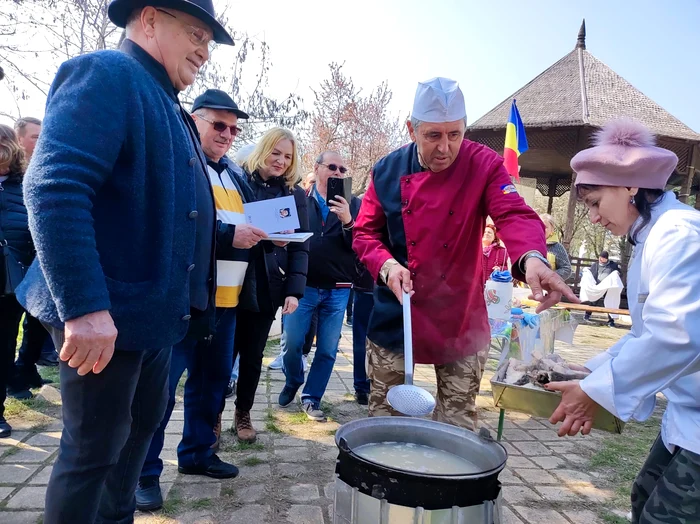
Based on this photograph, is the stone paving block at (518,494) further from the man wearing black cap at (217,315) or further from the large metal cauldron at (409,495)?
the man wearing black cap at (217,315)

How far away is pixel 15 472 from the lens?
2951mm

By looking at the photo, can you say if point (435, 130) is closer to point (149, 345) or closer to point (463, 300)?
point (463, 300)

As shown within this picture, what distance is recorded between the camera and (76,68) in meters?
1.55

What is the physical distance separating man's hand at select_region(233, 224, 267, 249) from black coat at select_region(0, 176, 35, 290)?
80.8 inches

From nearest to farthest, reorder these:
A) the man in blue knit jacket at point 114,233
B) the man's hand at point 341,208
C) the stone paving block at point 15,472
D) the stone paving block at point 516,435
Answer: the man in blue knit jacket at point 114,233
the stone paving block at point 15,472
the stone paving block at point 516,435
the man's hand at point 341,208

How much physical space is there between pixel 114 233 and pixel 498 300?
13.3ft

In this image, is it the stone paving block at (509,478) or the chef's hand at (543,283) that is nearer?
the chef's hand at (543,283)

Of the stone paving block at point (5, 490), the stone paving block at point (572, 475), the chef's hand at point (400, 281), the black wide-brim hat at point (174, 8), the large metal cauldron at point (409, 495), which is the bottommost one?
the stone paving block at point (572, 475)

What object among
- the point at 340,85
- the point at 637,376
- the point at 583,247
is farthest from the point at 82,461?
the point at 583,247

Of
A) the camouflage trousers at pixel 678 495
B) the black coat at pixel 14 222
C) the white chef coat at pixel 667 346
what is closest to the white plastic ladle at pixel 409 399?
the white chef coat at pixel 667 346

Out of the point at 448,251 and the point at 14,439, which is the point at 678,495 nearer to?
the point at 448,251

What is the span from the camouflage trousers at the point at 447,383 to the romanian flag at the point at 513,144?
5.17 metres

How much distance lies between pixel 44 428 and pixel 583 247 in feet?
117

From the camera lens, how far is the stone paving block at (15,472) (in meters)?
2.85
